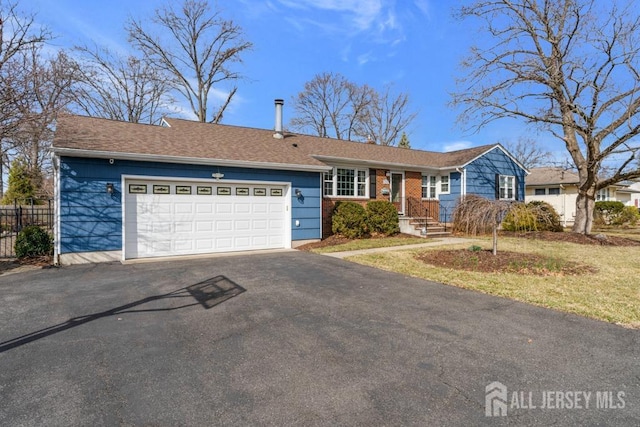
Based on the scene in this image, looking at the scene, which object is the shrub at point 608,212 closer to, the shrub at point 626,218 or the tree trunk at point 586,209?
the shrub at point 626,218

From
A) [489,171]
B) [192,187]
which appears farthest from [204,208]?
[489,171]

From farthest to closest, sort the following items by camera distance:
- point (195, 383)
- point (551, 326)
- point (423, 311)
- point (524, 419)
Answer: point (423, 311)
point (551, 326)
point (195, 383)
point (524, 419)

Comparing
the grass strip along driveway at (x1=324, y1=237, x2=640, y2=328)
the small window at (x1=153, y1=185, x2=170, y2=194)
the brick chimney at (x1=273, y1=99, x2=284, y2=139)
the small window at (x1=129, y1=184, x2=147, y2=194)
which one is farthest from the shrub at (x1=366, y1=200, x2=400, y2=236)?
the small window at (x1=129, y1=184, x2=147, y2=194)

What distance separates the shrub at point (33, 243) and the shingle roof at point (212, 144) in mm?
2820

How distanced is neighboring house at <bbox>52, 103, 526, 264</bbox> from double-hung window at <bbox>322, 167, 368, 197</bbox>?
0.15ft

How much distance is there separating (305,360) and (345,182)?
12048 millimetres

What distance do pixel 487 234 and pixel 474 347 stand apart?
1393cm

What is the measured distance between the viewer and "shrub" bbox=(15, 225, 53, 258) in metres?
9.34

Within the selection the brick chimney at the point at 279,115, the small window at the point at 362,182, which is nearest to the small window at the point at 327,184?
the small window at the point at 362,182

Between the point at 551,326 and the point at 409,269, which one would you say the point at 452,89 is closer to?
the point at 409,269

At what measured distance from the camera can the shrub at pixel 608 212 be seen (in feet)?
75.8

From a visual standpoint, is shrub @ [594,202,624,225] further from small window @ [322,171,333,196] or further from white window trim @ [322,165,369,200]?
small window @ [322,171,333,196]

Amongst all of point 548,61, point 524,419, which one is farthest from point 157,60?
point 524,419

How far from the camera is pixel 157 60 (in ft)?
82.9
